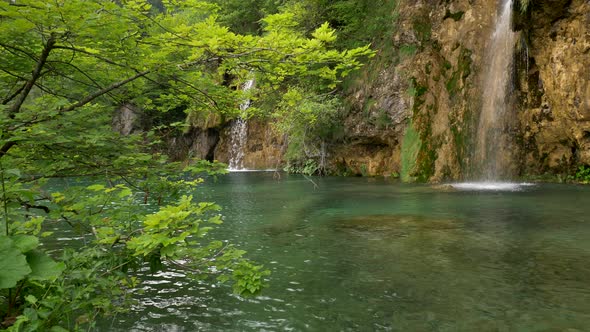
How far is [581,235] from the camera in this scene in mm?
7652

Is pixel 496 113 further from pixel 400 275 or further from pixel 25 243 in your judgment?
pixel 25 243

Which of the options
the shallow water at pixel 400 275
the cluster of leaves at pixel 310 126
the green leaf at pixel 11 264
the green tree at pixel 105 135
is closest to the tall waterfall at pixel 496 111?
the shallow water at pixel 400 275

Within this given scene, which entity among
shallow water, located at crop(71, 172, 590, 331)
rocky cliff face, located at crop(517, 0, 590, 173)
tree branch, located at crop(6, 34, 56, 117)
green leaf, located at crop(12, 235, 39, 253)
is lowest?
shallow water, located at crop(71, 172, 590, 331)

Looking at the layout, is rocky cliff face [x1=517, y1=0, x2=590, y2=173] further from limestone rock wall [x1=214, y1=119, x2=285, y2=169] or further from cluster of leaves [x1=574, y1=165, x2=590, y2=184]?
limestone rock wall [x1=214, y1=119, x2=285, y2=169]

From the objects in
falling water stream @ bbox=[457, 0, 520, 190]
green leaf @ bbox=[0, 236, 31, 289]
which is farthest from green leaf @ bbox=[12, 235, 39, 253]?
falling water stream @ bbox=[457, 0, 520, 190]

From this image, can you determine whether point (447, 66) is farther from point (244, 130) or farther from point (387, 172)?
point (244, 130)

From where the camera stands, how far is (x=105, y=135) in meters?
3.71

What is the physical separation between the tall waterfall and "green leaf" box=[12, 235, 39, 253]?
706 inches

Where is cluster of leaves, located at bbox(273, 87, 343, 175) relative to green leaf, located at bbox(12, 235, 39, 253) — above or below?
above

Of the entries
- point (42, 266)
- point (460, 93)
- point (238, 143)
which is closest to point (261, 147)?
point (238, 143)

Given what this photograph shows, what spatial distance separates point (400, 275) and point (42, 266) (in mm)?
4479

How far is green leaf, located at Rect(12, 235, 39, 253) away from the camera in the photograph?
2.24 meters

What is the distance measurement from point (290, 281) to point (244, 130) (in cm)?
2792

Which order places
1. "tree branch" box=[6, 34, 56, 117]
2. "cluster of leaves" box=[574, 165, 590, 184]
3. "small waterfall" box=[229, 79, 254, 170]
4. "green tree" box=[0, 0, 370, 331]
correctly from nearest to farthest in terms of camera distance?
"green tree" box=[0, 0, 370, 331]
"tree branch" box=[6, 34, 56, 117]
"cluster of leaves" box=[574, 165, 590, 184]
"small waterfall" box=[229, 79, 254, 170]
